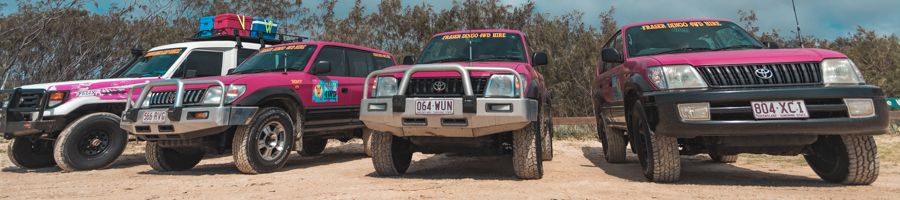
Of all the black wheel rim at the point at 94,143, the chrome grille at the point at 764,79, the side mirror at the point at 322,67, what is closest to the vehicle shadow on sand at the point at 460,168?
the side mirror at the point at 322,67

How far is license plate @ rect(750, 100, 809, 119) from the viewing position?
3623 mm

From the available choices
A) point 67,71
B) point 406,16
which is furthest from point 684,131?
point 67,71

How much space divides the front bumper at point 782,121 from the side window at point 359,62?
455 cm

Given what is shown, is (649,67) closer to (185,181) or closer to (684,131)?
(684,131)

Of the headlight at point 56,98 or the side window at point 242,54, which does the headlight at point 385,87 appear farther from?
the headlight at point 56,98

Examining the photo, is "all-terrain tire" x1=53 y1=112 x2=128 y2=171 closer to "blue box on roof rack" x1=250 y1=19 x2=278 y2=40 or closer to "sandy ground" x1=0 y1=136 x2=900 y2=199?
"sandy ground" x1=0 y1=136 x2=900 y2=199

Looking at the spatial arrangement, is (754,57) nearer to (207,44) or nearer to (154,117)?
(154,117)

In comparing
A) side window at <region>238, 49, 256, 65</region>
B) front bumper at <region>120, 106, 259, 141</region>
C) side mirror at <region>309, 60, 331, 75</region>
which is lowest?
front bumper at <region>120, 106, 259, 141</region>

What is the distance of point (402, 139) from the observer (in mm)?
5227

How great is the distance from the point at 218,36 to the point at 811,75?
8.01 m

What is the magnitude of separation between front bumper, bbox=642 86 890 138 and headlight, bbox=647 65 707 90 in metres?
0.14

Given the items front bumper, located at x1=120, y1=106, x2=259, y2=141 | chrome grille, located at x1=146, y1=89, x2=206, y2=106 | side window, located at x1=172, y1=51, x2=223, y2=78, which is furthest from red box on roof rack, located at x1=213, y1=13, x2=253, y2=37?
front bumper, located at x1=120, y1=106, x2=259, y2=141

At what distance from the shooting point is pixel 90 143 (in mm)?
6512

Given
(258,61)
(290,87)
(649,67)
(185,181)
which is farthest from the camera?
(258,61)
